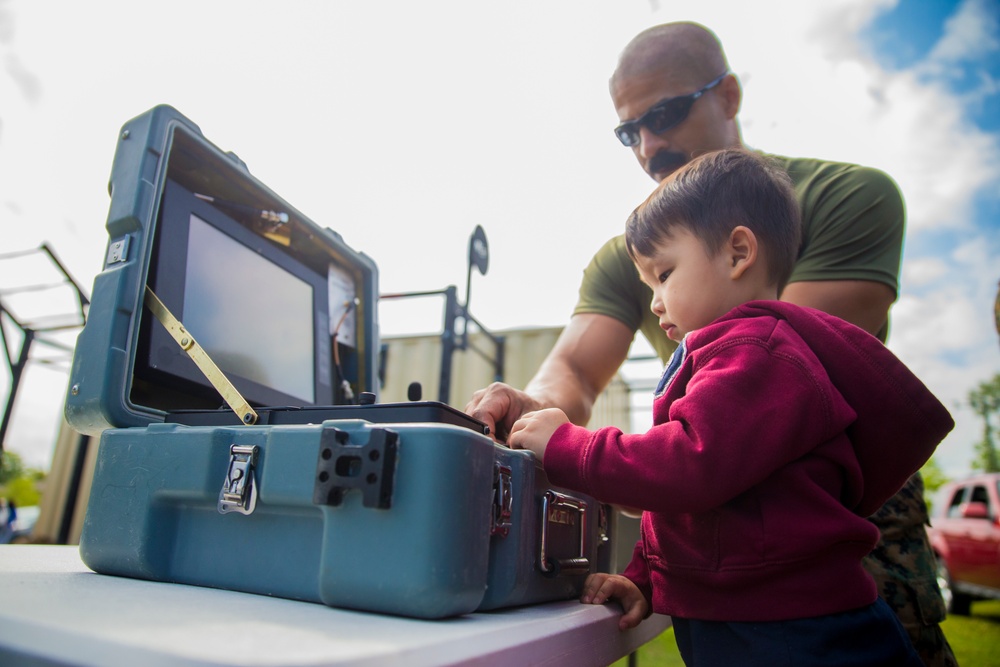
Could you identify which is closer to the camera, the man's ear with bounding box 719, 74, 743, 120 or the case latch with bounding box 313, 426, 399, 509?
the case latch with bounding box 313, 426, 399, 509

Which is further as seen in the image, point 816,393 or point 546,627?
point 816,393

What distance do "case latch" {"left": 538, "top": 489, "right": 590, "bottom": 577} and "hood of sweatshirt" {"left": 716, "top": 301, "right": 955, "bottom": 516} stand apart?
0.42 m

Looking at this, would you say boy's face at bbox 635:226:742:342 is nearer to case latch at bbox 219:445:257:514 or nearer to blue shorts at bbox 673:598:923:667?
blue shorts at bbox 673:598:923:667

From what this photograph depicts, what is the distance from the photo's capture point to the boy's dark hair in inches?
40.4

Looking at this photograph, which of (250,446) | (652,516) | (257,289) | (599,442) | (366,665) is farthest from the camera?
(257,289)

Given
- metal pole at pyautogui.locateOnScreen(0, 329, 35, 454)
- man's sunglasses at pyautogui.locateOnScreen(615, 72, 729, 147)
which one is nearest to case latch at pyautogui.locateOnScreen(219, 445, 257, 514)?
man's sunglasses at pyautogui.locateOnScreen(615, 72, 729, 147)

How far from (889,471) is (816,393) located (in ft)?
0.71

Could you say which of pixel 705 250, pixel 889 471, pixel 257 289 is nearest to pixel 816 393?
pixel 889 471

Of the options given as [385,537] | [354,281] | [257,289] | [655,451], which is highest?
[354,281]

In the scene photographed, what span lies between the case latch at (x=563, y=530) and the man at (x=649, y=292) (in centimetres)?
27

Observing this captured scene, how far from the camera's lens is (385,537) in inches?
23.3

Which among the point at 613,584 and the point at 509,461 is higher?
the point at 509,461

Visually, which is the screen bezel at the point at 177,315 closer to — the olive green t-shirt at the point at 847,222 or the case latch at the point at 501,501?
the case latch at the point at 501,501

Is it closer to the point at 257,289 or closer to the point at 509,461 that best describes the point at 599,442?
the point at 509,461
